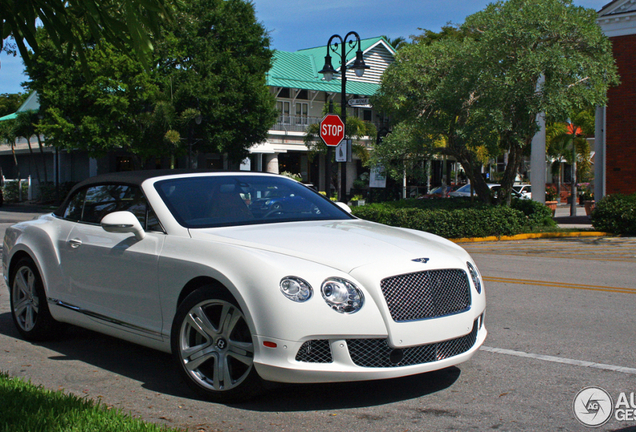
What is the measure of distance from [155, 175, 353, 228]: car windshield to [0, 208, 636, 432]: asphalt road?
1.29m

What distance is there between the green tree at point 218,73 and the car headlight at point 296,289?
30541 millimetres

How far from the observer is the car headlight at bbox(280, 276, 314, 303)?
3988 mm

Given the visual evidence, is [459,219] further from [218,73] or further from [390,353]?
[218,73]

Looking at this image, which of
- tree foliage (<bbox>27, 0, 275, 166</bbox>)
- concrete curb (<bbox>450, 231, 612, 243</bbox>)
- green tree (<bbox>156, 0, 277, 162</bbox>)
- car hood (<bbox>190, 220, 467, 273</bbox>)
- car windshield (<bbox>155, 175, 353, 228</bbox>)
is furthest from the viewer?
green tree (<bbox>156, 0, 277, 162</bbox>)

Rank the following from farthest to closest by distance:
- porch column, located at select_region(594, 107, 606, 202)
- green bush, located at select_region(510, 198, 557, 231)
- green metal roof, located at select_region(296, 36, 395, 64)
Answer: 1. green metal roof, located at select_region(296, 36, 395, 64)
2. porch column, located at select_region(594, 107, 606, 202)
3. green bush, located at select_region(510, 198, 557, 231)

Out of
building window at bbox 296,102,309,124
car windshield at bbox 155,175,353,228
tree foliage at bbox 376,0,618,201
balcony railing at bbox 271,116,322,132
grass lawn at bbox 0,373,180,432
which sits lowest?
grass lawn at bbox 0,373,180,432

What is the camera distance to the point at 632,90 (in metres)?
24.1

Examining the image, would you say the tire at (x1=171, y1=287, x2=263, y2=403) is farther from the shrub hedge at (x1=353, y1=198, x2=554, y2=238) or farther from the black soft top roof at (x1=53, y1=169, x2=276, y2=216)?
the shrub hedge at (x1=353, y1=198, x2=554, y2=238)

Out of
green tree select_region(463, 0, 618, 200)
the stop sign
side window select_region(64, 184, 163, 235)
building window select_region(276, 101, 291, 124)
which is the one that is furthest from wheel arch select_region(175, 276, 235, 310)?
building window select_region(276, 101, 291, 124)

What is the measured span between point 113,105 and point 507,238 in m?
22.7

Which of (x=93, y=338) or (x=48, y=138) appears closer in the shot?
(x=93, y=338)

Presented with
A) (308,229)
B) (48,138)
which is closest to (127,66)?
(48,138)

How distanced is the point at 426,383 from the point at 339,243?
1232 mm

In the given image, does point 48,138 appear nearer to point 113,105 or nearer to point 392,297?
point 113,105
